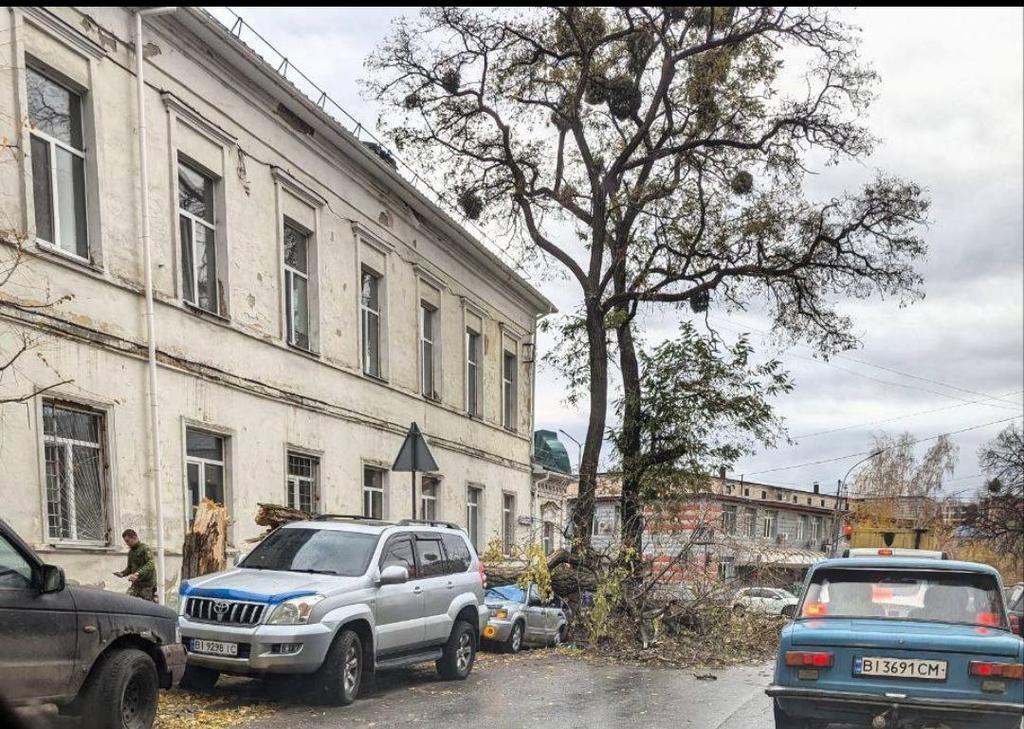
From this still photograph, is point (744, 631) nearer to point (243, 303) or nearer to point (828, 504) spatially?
point (243, 303)

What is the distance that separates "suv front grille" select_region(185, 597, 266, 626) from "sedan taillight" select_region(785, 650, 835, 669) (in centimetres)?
498

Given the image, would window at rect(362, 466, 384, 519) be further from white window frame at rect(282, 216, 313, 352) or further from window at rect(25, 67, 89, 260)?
window at rect(25, 67, 89, 260)

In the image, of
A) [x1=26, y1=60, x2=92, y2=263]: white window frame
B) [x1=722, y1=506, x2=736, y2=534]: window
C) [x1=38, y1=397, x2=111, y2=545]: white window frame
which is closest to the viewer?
[x1=38, y1=397, x2=111, y2=545]: white window frame

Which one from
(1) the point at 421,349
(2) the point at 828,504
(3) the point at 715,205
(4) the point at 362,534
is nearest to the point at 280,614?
(4) the point at 362,534

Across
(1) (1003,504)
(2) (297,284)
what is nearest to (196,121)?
(2) (297,284)

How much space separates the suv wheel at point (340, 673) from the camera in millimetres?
9477

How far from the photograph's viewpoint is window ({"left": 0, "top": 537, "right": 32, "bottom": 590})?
6445 mm

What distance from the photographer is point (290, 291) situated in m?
18.1

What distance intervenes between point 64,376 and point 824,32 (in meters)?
17.8

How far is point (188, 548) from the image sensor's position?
12.3 m

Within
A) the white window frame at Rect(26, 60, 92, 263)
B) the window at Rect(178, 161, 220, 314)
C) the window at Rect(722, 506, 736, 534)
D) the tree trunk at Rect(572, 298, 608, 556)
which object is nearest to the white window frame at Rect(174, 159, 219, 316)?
the window at Rect(178, 161, 220, 314)

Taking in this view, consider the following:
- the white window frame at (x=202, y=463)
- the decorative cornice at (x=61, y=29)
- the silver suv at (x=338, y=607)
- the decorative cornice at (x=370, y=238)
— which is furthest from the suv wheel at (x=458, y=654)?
the decorative cornice at (x=370, y=238)

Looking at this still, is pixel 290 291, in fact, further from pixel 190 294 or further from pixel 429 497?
pixel 429 497

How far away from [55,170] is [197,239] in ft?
11.1
